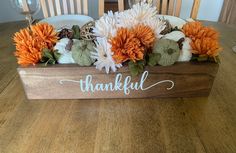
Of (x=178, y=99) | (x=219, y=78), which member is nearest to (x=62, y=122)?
(x=178, y=99)

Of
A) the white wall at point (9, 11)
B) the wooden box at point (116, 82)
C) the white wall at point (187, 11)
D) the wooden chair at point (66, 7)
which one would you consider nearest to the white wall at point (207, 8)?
the white wall at point (187, 11)

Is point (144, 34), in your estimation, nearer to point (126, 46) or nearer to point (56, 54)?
point (126, 46)

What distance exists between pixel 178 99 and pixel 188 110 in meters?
0.06

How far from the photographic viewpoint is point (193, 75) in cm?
66

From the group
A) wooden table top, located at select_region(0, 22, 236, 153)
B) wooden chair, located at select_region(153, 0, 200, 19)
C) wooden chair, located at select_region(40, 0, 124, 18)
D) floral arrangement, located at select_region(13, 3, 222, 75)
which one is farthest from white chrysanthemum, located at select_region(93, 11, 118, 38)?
wooden chair, located at select_region(153, 0, 200, 19)

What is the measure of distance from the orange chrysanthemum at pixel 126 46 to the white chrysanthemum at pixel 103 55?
0.02 meters

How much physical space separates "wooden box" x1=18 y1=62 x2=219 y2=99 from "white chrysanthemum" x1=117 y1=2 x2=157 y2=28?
0.49 ft

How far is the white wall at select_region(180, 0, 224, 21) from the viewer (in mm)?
2414

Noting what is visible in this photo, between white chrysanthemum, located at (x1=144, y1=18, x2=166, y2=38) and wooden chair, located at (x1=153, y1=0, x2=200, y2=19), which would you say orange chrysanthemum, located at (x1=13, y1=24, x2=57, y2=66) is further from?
wooden chair, located at (x1=153, y1=0, x2=200, y2=19)

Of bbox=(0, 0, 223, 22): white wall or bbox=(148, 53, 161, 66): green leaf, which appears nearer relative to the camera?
bbox=(148, 53, 161, 66): green leaf

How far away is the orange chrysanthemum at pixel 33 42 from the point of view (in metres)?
0.63

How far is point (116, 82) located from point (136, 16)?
0.23m

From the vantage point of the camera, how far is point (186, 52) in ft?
2.13

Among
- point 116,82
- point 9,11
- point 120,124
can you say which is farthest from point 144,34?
point 9,11
